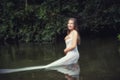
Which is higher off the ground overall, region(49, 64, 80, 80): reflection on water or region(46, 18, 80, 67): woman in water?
region(46, 18, 80, 67): woman in water

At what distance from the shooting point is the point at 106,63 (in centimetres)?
1202

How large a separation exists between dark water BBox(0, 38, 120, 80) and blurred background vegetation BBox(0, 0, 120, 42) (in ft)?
2.44

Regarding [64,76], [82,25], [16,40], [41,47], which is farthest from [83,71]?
[16,40]

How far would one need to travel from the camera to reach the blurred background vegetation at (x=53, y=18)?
18703 mm

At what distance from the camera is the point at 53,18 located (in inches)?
746

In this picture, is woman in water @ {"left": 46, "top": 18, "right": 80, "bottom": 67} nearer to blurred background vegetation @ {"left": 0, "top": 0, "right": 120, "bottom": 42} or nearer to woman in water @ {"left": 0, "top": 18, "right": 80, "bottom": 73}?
woman in water @ {"left": 0, "top": 18, "right": 80, "bottom": 73}

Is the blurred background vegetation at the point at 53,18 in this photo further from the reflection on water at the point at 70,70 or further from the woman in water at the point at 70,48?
the reflection on water at the point at 70,70

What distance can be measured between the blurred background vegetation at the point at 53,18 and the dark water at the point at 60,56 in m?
0.74

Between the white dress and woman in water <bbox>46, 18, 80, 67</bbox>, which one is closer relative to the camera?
woman in water <bbox>46, 18, 80, 67</bbox>

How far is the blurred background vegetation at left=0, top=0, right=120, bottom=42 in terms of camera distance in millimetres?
18703

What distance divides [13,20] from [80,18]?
3.71m

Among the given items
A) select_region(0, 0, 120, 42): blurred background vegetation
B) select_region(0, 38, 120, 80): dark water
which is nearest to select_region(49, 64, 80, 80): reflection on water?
select_region(0, 38, 120, 80): dark water

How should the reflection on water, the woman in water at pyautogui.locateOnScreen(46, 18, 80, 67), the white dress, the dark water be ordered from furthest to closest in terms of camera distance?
the white dress, the woman in water at pyautogui.locateOnScreen(46, 18, 80, 67), the dark water, the reflection on water

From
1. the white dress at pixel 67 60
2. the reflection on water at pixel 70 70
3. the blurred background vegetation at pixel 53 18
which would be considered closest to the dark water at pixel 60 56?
the reflection on water at pixel 70 70
